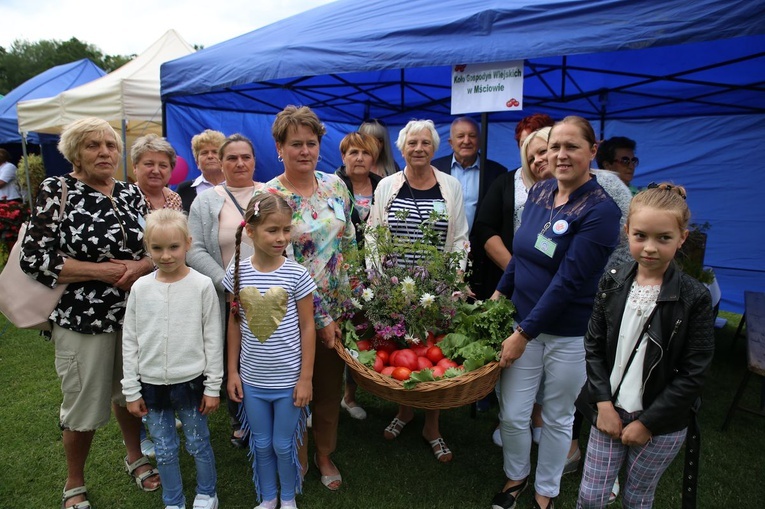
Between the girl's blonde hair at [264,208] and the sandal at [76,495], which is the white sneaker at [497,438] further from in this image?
the sandal at [76,495]

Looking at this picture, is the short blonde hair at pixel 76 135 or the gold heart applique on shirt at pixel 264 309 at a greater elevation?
the short blonde hair at pixel 76 135

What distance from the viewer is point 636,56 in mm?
4715

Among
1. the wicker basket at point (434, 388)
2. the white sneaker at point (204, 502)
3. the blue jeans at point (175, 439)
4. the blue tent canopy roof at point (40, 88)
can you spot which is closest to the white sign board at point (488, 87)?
the wicker basket at point (434, 388)

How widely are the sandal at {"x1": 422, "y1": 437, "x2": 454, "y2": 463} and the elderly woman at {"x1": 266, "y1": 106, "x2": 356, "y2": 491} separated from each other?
902 mm

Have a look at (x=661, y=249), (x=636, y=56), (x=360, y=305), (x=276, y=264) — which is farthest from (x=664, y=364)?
(x=636, y=56)

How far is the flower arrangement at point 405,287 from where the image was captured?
230 cm

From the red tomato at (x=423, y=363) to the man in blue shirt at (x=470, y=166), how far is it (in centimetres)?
143

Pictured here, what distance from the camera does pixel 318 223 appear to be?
7.86 feet

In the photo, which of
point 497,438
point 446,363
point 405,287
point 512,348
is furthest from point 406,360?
point 497,438

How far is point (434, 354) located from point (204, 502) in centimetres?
141

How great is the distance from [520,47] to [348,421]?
2.78 meters

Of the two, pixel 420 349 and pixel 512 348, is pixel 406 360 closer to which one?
pixel 420 349

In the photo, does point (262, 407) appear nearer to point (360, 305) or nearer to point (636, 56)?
point (360, 305)

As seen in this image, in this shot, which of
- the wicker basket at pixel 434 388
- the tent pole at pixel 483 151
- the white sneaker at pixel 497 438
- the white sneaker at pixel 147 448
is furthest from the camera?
the tent pole at pixel 483 151
